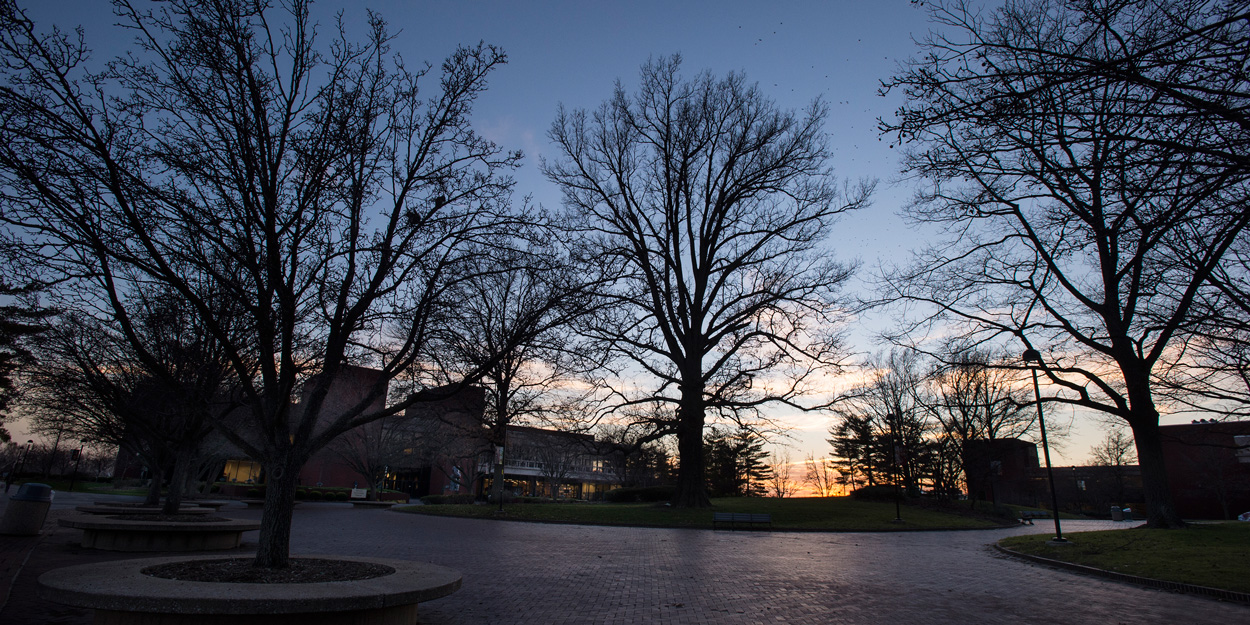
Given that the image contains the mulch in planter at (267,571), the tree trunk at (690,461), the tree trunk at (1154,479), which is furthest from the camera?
the tree trunk at (690,461)

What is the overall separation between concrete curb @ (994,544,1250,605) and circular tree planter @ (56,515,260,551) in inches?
675

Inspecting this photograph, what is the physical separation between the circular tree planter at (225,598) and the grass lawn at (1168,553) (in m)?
12.3

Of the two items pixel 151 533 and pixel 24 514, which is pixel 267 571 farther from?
pixel 24 514

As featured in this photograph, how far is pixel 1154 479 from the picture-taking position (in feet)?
56.8

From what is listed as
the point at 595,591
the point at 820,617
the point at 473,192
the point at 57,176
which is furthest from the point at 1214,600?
the point at 57,176

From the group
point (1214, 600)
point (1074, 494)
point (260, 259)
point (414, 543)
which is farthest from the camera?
point (1074, 494)

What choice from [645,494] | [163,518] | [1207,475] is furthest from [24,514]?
[1207,475]

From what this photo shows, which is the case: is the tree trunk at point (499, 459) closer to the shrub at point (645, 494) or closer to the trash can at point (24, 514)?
the shrub at point (645, 494)

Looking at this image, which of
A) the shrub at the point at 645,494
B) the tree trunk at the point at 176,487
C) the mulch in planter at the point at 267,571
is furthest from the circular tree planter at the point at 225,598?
the shrub at the point at 645,494

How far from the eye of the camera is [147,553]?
11.8 metres

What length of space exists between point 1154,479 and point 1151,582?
911cm

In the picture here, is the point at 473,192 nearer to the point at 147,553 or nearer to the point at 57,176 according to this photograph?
the point at 57,176

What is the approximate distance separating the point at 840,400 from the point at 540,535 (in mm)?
12249

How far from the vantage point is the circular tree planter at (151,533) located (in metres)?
11.4
